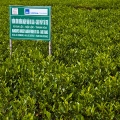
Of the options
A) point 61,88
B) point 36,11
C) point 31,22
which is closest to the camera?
point 61,88

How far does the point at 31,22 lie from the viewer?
7.82 meters

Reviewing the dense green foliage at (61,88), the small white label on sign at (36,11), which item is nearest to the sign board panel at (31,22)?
the small white label on sign at (36,11)

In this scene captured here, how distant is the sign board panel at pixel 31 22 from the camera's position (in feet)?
25.1

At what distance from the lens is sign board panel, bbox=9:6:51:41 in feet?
25.1

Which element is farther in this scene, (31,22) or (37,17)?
(31,22)

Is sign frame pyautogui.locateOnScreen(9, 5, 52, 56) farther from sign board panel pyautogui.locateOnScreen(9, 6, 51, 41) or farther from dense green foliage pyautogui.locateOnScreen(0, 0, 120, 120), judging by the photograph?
dense green foliage pyautogui.locateOnScreen(0, 0, 120, 120)

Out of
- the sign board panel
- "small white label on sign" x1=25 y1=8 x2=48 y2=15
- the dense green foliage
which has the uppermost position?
"small white label on sign" x1=25 y1=8 x2=48 y2=15

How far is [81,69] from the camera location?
5914 mm

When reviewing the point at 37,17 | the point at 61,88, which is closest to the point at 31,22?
the point at 37,17

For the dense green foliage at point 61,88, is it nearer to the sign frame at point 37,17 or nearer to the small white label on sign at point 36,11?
the sign frame at point 37,17

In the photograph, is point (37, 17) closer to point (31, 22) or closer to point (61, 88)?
point (31, 22)

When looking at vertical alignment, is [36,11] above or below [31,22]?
above

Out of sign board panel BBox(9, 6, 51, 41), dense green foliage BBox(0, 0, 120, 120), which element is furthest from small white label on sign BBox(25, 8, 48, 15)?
dense green foliage BBox(0, 0, 120, 120)

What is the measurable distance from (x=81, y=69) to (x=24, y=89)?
1.24 m
